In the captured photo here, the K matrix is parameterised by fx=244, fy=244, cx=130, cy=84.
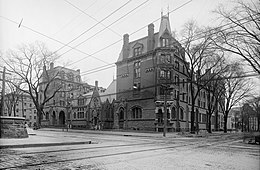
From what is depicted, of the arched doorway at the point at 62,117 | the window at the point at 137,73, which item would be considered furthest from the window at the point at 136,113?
the arched doorway at the point at 62,117

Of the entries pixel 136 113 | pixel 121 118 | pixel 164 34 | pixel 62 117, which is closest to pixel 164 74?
pixel 164 34

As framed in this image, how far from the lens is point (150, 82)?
38.2 meters

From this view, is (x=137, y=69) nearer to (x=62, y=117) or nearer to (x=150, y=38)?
(x=150, y=38)

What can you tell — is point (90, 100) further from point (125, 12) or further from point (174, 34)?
point (125, 12)

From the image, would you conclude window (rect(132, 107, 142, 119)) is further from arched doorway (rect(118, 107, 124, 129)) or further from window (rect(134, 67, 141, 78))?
window (rect(134, 67, 141, 78))

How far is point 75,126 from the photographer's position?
201 ft

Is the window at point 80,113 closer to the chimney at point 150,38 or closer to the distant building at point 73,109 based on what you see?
the distant building at point 73,109

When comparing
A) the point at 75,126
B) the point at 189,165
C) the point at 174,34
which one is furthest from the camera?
the point at 75,126

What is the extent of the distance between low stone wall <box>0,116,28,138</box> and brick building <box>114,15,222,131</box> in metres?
21.3

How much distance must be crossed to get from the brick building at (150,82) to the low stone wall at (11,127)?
21.3 m

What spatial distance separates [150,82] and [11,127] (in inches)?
1007

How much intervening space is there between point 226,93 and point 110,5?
40193 millimetres

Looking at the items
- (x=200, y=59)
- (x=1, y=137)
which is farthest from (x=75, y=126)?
(x=1, y=137)

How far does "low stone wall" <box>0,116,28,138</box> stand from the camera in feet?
48.3
